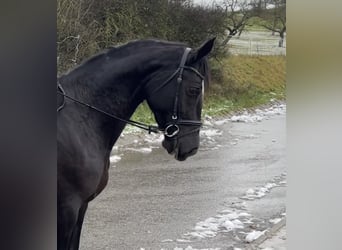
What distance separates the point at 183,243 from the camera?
2301mm

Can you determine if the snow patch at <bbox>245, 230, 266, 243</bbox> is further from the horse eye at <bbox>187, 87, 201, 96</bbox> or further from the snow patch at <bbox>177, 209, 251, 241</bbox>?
the horse eye at <bbox>187, 87, 201, 96</bbox>

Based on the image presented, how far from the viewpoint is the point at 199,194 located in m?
2.33

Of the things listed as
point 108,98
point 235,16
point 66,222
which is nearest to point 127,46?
point 108,98

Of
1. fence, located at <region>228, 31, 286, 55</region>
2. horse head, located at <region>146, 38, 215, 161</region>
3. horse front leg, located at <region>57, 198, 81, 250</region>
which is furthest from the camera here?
fence, located at <region>228, 31, 286, 55</region>

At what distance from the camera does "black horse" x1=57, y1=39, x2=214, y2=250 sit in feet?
7.11

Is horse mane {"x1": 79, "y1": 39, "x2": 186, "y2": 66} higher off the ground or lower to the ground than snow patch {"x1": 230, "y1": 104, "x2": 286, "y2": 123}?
higher

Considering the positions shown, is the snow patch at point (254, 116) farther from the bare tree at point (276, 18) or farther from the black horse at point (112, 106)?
the bare tree at point (276, 18)

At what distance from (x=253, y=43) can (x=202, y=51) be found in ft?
0.89

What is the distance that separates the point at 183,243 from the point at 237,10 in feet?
3.71

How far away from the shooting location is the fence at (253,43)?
2.38 meters

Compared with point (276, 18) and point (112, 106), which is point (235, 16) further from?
point (112, 106)

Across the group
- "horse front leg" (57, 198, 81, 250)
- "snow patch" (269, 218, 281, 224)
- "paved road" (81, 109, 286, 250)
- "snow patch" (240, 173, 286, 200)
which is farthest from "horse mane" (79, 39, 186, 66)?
"snow patch" (269, 218, 281, 224)
